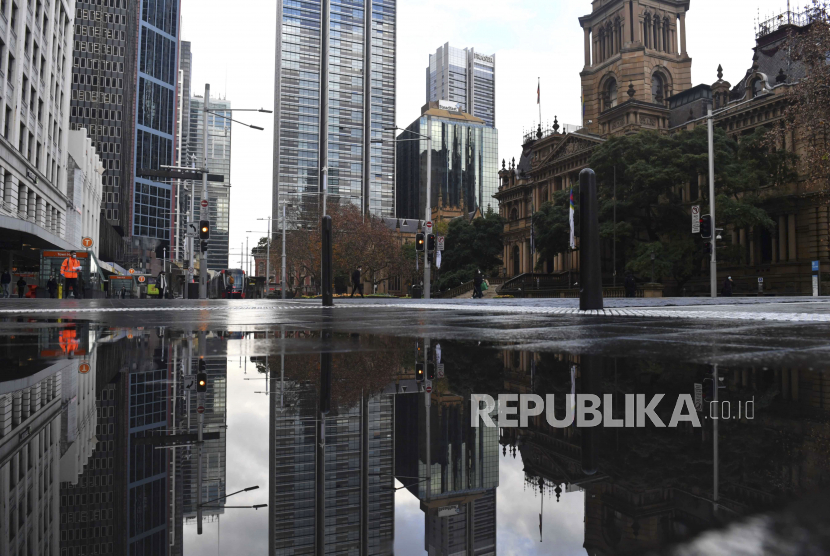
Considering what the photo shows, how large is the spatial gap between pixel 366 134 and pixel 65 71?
87.3m

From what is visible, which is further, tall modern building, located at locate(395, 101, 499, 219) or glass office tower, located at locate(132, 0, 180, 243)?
tall modern building, located at locate(395, 101, 499, 219)

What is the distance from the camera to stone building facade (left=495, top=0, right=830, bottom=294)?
134ft

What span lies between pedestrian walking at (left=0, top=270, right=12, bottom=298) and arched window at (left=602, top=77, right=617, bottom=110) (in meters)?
55.3

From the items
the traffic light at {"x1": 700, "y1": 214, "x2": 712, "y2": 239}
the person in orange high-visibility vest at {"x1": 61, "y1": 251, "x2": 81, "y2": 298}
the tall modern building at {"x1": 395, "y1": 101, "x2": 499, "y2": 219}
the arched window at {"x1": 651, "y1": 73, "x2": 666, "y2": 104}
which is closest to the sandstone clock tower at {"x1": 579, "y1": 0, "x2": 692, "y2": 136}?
the arched window at {"x1": 651, "y1": 73, "x2": 666, "y2": 104}

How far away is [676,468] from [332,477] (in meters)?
0.65

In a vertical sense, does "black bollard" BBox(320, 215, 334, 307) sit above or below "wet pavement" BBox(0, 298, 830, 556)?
above

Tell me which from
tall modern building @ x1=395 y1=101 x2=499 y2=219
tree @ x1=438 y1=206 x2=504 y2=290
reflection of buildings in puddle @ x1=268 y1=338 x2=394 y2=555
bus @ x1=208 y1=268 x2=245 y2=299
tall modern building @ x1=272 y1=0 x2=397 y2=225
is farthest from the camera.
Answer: tall modern building @ x1=395 y1=101 x2=499 y2=219

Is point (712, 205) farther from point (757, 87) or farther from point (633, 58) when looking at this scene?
point (633, 58)

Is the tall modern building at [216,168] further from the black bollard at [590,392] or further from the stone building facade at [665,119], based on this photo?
the black bollard at [590,392]

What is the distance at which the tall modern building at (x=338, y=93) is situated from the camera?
12675 centimetres

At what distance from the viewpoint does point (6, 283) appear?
101 feet

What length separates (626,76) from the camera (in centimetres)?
6081

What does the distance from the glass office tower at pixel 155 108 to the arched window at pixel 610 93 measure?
71044 mm

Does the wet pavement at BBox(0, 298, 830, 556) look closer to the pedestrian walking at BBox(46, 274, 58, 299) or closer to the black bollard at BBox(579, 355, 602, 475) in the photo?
the black bollard at BBox(579, 355, 602, 475)
